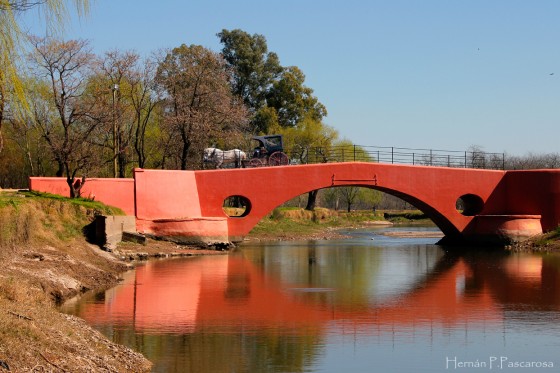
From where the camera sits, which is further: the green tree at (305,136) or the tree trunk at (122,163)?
the green tree at (305,136)

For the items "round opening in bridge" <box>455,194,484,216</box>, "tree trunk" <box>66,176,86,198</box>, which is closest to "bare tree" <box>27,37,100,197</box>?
"tree trunk" <box>66,176,86,198</box>

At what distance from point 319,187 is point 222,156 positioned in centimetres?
882

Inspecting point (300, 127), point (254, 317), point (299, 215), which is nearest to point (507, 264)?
point (254, 317)

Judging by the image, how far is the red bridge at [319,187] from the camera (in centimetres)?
3634

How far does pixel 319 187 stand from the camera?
136 feet

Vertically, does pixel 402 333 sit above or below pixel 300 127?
below

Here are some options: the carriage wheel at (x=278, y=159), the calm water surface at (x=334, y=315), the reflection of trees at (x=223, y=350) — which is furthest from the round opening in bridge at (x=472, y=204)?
the reflection of trees at (x=223, y=350)

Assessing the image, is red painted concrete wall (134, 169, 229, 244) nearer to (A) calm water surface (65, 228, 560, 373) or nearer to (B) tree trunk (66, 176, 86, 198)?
(B) tree trunk (66, 176, 86, 198)

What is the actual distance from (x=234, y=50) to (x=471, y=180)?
29424mm

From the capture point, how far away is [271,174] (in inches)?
1594

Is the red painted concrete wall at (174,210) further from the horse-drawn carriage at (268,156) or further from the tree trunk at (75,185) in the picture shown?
the horse-drawn carriage at (268,156)

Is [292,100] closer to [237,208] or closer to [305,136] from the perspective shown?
[305,136]

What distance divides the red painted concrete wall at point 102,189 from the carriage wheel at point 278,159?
376 inches

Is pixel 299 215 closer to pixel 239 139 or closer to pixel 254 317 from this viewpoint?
pixel 239 139
